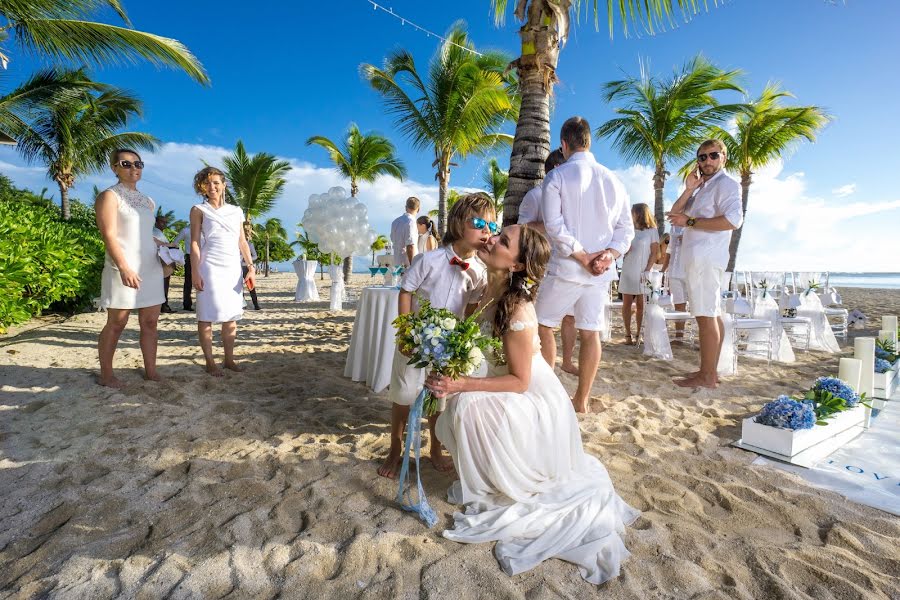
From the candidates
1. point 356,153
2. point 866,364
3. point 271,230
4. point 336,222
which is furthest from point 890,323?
point 271,230

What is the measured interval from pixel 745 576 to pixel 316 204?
419 inches

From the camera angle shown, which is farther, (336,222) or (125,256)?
(336,222)

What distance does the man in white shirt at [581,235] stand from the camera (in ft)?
11.3

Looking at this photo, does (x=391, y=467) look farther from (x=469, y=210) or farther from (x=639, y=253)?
(x=639, y=253)

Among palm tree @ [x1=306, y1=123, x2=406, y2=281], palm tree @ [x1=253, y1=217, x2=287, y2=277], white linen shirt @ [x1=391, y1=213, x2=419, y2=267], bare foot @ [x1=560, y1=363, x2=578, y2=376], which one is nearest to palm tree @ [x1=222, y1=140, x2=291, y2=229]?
palm tree @ [x1=306, y1=123, x2=406, y2=281]

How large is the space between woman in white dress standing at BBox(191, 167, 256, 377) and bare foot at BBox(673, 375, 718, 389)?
4.66 m

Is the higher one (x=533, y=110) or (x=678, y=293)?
(x=533, y=110)

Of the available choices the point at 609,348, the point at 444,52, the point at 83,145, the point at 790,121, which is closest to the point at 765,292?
the point at 609,348

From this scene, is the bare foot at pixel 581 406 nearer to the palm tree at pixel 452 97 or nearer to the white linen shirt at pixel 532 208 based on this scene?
the white linen shirt at pixel 532 208

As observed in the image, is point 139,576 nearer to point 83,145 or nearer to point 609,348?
point 609,348

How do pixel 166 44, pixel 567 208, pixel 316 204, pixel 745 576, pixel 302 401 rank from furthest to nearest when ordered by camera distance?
1. pixel 316 204
2. pixel 166 44
3. pixel 302 401
4. pixel 567 208
5. pixel 745 576

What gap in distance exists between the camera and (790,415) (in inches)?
115

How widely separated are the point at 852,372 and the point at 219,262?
5.74 meters

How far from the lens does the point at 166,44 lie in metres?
8.14
